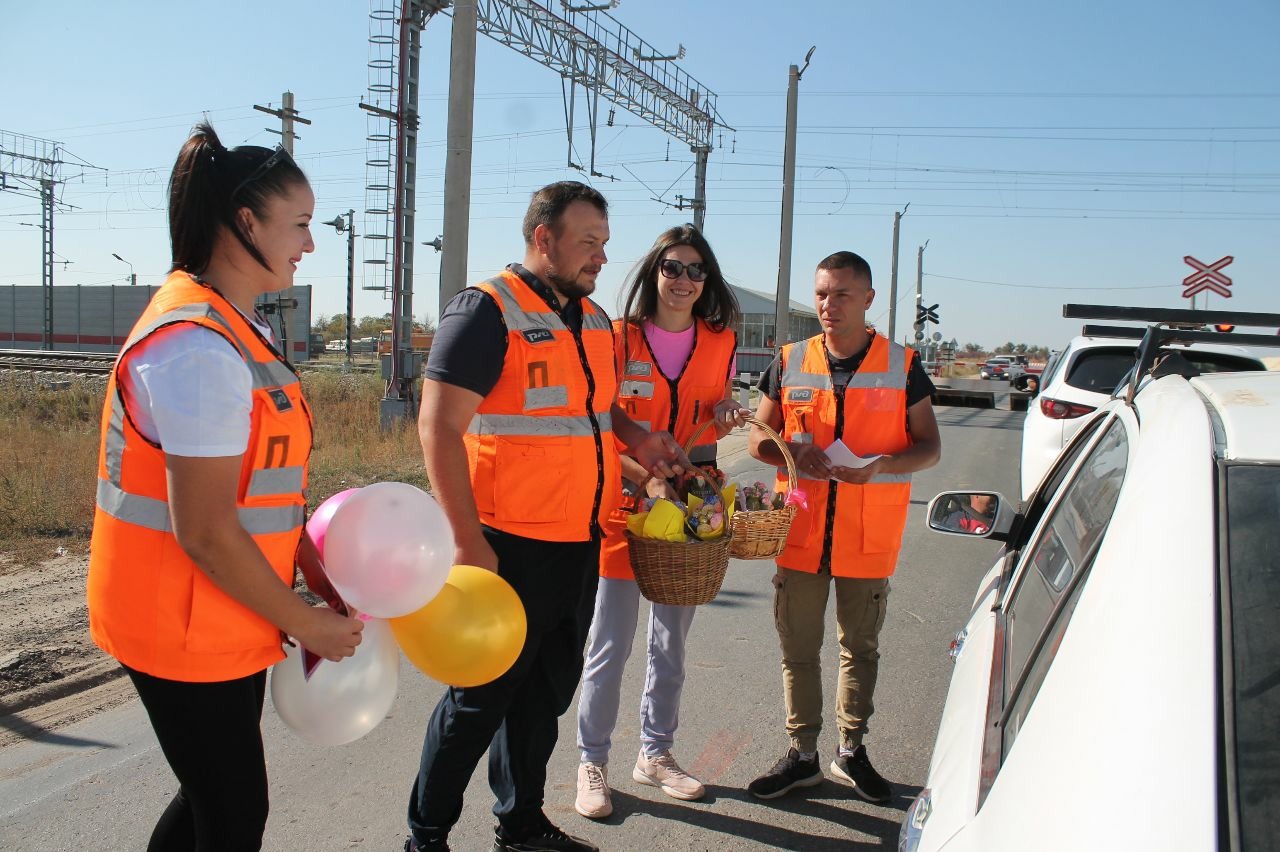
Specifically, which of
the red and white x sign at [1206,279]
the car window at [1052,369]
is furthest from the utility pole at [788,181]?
the car window at [1052,369]

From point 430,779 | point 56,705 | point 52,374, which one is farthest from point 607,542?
point 52,374

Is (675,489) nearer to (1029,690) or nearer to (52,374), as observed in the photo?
(1029,690)

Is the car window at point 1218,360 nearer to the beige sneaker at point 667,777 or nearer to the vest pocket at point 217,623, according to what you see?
the beige sneaker at point 667,777

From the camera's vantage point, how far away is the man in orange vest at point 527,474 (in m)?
2.65

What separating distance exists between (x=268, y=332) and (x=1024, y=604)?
1.82m

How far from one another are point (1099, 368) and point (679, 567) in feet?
21.4

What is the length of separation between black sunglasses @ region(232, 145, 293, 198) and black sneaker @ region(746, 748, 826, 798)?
2707 millimetres

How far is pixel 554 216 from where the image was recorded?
291cm

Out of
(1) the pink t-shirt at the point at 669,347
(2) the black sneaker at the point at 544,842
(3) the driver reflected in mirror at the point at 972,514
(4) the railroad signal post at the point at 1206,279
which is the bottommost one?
(2) the black sneaker at the point at 544,842

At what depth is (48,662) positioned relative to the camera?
14.8 feet

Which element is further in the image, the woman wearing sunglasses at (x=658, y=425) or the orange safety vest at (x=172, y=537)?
the woman wearing sunglasses at (x=658, y=425)

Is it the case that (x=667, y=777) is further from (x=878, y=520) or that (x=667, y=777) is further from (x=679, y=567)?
(x=878, y=520)

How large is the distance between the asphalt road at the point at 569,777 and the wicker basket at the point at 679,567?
2.85 ft

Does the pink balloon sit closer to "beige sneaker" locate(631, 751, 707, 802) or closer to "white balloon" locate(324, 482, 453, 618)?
"white balloon" locate(324, 482, 453, 618)
